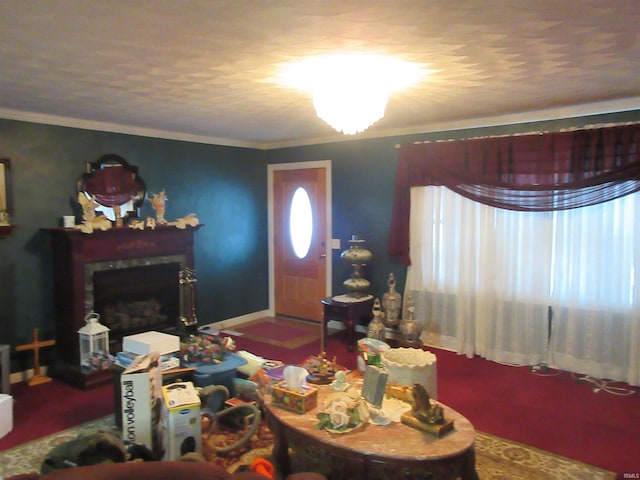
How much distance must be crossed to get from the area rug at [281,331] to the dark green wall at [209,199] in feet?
0.93

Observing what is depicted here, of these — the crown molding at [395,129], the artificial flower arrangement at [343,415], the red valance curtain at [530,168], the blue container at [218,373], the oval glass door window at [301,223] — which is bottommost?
the blue container at [218,373]

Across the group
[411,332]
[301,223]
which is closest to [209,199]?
[301,223]

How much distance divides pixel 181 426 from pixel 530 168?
344 centimetres

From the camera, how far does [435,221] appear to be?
15.7 feet

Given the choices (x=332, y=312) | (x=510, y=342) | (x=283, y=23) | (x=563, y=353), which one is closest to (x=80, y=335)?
(x=332, y=312)

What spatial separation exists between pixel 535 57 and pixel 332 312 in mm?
3119

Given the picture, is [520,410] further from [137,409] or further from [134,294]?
[134,294]

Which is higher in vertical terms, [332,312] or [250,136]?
[250,136]

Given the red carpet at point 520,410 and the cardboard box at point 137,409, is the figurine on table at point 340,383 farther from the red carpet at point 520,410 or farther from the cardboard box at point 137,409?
the red carpet at point 520,410

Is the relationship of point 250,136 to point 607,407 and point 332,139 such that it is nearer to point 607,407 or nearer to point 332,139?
point 332,139

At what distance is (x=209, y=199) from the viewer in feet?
18.4

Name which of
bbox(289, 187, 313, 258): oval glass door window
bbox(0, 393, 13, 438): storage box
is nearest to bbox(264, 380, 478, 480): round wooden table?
bbox(0, 393, 13, 438): storage box

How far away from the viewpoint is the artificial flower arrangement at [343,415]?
2.21 metres

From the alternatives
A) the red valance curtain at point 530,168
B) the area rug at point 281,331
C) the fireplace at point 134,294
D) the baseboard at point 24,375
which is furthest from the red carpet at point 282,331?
the baseboard at point 24,375
